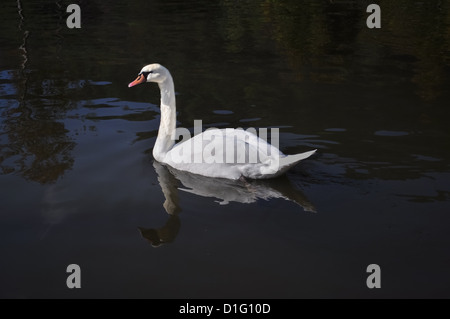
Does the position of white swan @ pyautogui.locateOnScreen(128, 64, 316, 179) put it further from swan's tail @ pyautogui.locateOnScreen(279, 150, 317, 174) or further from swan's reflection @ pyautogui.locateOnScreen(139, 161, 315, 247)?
swan's reflection @ pyautogui.locateOnScreen(139, 161, 315, 247)

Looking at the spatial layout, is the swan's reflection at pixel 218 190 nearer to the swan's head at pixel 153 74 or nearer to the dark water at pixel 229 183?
the dark water at pixel 229 183

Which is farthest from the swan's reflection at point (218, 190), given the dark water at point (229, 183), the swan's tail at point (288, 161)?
the swan's tail at point (288, 161)

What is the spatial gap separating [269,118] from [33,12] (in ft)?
55.4

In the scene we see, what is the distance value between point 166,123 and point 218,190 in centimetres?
156

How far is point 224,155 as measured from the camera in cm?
680

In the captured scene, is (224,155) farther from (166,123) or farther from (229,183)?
(166,123)

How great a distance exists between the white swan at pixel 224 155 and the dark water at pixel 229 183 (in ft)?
0.70

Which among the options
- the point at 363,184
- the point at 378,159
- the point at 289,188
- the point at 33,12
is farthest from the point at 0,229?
the point at 33,12

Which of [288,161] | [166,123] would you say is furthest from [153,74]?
[288,161]

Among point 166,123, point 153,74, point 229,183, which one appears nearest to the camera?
point 229,183

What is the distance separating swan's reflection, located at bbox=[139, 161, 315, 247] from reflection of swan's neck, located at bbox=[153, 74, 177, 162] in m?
0.45

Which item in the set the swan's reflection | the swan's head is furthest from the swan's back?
the swan's head

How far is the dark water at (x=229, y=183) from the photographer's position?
5023mm
